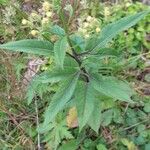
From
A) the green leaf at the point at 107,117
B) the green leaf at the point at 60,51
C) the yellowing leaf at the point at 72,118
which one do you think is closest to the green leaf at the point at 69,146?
the yellowing leaf at the point at 72,118

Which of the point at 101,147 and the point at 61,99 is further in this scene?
the point at 101,147

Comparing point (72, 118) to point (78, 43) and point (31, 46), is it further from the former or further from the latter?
point (31, 46)

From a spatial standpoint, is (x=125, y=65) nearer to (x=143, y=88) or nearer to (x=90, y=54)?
(x=143, y=88)

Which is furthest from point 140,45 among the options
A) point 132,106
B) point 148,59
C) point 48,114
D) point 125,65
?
point 48,114

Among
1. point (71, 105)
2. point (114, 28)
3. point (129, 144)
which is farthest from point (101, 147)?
point (114, 28)

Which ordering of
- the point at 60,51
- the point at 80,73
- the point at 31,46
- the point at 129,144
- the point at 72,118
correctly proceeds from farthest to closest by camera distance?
the point at 72,118 → the point at 129,144 → the point at 80,73 → the point at 31,46 → the point at 60,51

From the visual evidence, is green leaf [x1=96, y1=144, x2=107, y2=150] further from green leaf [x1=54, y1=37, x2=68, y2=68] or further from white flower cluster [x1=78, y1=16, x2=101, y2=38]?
green leaf [x1=54, y1=37, x2=68, y2=68]
